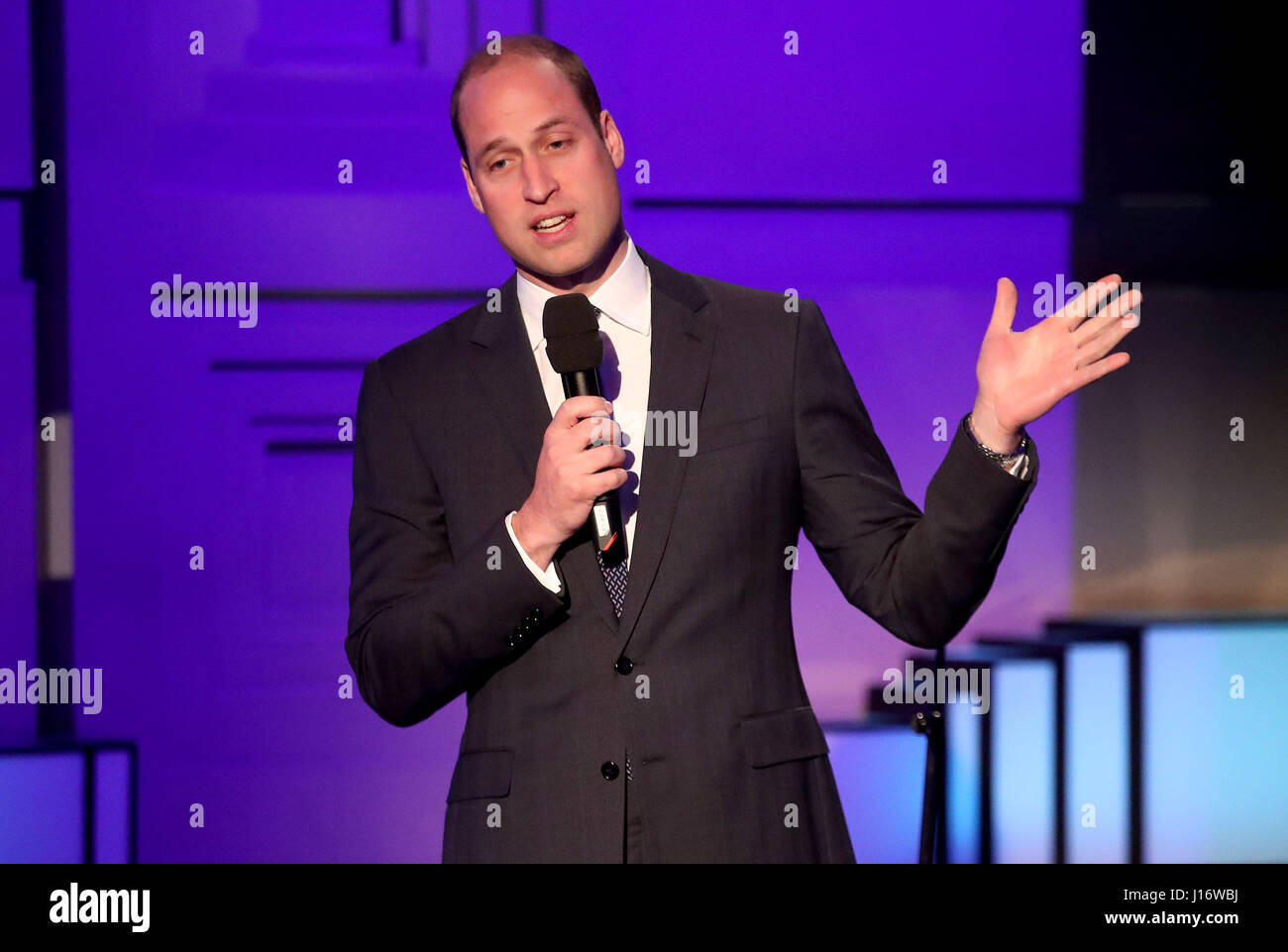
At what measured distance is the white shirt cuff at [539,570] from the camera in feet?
6.45

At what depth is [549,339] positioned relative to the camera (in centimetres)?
197

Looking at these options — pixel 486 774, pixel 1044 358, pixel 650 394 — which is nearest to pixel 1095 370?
pixel 1044 358

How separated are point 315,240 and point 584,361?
154 centimetres

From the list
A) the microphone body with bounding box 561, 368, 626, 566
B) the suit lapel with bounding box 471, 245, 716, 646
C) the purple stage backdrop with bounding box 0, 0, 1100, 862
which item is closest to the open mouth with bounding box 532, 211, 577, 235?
the suit lapel with bounding box 471, 245, 716, 646

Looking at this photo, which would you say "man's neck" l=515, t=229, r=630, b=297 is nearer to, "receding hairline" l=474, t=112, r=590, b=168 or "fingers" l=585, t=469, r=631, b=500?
"receding hairline" l=474, t=112, r=590, b=168

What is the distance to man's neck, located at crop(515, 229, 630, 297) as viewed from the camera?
2191 mm

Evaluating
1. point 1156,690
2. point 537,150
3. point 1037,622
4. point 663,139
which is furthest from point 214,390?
point 1156,690

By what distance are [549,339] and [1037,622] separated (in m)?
1.91

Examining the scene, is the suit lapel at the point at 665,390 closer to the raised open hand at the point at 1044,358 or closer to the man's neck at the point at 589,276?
the man's neck at the point at 589,276

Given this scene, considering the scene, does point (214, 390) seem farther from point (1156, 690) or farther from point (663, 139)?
point (1156, 690)

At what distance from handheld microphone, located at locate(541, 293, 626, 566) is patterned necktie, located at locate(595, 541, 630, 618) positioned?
0.17ft

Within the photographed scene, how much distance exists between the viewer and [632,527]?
2078mm

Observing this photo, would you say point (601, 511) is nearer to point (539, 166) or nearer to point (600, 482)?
point (600, 482)
